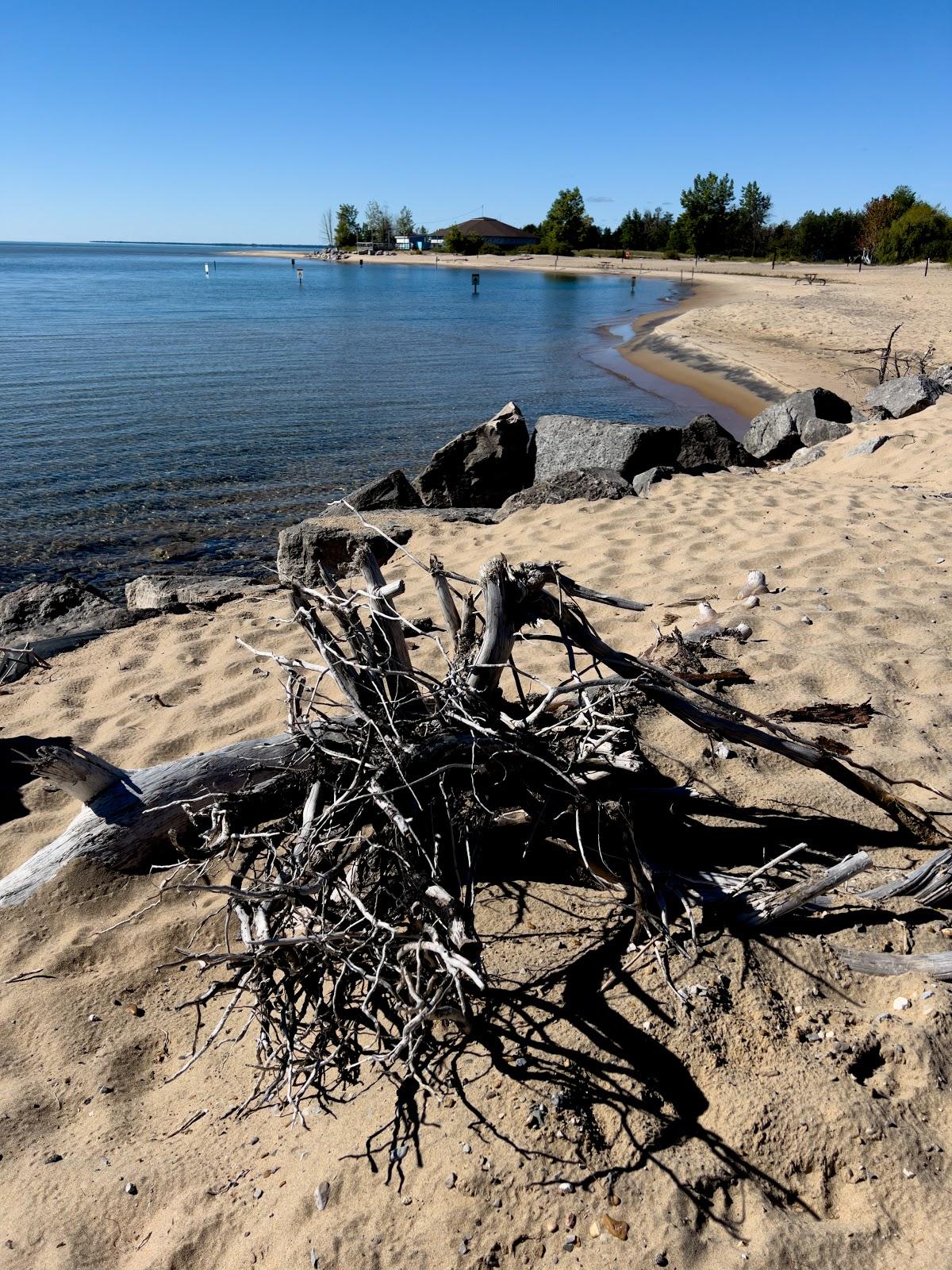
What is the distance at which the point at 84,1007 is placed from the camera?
286 cm

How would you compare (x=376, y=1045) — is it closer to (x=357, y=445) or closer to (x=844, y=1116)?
(x=844, y=1116)

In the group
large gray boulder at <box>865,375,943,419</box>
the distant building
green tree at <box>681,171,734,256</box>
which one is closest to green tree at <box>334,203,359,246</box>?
the distant building

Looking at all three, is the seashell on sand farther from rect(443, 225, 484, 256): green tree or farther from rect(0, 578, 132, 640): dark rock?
rect(443, 225, 484, 256): green tree

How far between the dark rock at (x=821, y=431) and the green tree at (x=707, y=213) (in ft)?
250

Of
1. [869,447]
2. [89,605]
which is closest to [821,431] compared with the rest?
[869,447]

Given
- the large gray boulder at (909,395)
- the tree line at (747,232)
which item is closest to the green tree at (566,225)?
the tree line at (747,232)

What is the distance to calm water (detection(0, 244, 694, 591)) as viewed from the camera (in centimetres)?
970

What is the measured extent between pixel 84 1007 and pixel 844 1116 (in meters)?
2.41

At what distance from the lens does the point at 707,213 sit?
77.2 metres

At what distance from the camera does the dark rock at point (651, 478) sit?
888 cm

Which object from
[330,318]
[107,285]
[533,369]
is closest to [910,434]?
[533,369]

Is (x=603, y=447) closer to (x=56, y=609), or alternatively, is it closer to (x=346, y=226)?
(x=56, y=609)

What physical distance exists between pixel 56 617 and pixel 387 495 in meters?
4.06

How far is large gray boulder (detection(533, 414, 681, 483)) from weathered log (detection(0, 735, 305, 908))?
706 centimetres
